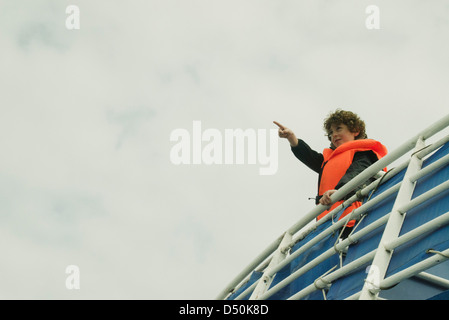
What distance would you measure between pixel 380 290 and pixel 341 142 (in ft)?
12.4

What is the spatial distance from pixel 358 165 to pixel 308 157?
3.38ft

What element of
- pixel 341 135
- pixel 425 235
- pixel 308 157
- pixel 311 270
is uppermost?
pixel 341 135

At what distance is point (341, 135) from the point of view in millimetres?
9781

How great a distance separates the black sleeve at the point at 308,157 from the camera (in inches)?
392

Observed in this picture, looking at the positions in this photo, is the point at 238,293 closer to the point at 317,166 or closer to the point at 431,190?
the point at 317,166

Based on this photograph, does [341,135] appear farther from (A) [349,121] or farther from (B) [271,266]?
(B) [271,266]

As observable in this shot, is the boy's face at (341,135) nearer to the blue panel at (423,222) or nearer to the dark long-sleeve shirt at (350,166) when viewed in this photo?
the dark long-sleeve shirt at (350,166)

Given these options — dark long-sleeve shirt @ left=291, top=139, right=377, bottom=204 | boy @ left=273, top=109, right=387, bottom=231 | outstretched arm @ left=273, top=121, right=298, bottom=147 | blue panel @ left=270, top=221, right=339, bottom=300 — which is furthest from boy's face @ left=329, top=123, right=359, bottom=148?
blue panel @ left=270, top=221, right=339, bottom=300

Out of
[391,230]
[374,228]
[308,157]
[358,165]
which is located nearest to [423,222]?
[391,230]

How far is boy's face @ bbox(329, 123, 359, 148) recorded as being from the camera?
385 inches

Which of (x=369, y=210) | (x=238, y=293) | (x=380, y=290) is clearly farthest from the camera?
(x=238, y=293)

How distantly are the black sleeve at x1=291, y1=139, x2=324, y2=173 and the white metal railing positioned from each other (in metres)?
0.74
